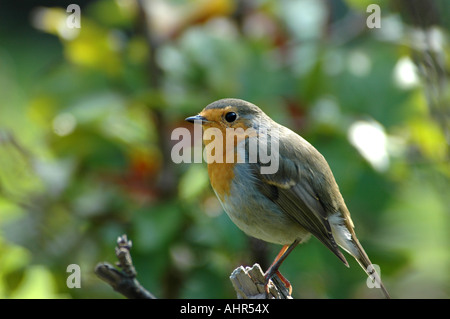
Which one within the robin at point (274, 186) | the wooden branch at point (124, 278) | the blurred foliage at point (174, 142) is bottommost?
the wooden branch at point (124, 278)

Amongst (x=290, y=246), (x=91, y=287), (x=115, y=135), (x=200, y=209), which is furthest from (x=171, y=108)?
(x=290, y=246)


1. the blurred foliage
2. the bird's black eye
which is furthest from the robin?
the blurred foliage

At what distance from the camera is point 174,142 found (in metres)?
2.75

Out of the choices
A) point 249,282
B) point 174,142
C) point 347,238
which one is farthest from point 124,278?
point 174,142

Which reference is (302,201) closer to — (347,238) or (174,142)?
(347,238)

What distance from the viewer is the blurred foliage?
8.37 ft

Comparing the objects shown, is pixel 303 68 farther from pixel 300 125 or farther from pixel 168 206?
pixel 168 206

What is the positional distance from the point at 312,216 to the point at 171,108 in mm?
1074

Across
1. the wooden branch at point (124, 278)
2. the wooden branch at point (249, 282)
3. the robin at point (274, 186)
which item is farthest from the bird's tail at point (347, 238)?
the wooden branch at point (124, 278)

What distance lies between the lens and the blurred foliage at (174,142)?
8.37 feet

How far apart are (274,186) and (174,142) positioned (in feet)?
3.77

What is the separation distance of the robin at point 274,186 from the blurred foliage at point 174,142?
73cm

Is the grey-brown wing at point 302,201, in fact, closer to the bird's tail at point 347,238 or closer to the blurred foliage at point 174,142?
the bird's tail at point 347,238

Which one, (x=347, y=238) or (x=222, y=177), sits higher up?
(x=222, y=177)
